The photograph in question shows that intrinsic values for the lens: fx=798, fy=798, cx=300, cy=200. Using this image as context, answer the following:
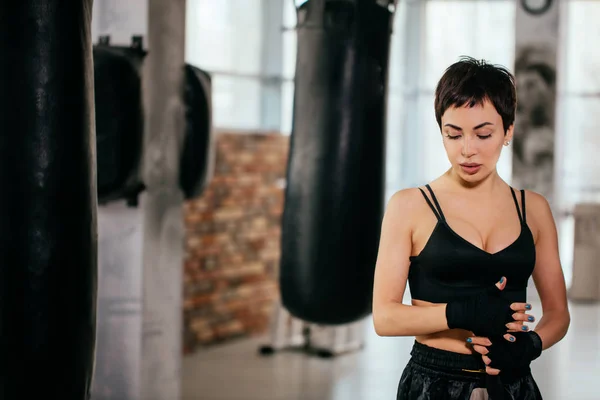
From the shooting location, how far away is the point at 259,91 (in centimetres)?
720

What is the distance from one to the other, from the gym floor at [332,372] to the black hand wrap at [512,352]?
10.2 feet

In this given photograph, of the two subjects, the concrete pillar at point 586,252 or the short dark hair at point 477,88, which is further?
the concrete pillar at point 586,252

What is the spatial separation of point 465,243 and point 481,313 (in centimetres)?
16

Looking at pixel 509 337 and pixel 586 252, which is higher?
pixel 509 337

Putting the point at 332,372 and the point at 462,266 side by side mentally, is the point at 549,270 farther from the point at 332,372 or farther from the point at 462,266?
the point at 332,372

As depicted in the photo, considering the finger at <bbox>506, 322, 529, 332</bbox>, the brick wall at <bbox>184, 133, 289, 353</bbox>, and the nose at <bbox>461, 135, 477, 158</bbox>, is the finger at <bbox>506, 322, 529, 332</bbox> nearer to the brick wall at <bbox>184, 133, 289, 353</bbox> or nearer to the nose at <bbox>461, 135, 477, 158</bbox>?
the nose at <bbox>461, 135, 477, 158</bbox>

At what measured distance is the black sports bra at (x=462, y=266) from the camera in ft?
5.53

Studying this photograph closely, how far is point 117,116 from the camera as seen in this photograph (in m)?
3.12

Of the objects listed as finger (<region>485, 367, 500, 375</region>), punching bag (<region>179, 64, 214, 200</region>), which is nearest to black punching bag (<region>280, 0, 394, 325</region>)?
punching bag (<region>179, 64, 214, 200</region>)

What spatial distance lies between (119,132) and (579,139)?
6.47m

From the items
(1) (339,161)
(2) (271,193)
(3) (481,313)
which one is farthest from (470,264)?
A: (2) (271,193)

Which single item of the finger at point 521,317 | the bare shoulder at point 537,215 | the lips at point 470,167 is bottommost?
the finger at point 521,317

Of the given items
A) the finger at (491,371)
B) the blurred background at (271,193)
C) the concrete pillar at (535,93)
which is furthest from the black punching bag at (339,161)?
the concrete pillar at (535,93)

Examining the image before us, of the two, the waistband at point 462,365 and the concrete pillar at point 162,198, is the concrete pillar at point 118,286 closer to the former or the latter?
the concrete pillar at point 162,198
